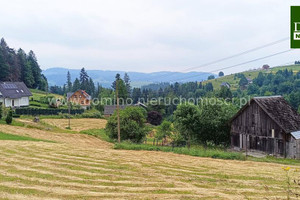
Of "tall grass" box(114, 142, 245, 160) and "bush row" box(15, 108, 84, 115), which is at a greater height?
"bush row" box(15, 108, 84, 115)

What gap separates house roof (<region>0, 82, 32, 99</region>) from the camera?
64156 millimetres

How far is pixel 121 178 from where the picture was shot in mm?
15695

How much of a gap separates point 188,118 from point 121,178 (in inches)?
847

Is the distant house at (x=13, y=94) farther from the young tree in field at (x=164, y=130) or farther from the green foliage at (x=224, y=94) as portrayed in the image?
the green foliage at (x=224, y=94)

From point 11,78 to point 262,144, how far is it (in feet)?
287

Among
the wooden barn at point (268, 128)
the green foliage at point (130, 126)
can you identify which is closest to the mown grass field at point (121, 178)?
the wooden barn at point (268, 128)

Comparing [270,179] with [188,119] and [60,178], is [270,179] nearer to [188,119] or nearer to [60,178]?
[60,178]

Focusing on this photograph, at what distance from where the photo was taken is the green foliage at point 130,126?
35375 millimetres

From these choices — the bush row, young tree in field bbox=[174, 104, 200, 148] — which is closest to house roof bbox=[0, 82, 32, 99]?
the bush row

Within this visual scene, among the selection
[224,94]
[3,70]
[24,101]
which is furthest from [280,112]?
[3,70]

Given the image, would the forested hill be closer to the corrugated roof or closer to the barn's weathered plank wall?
the barn's weathered plank wall

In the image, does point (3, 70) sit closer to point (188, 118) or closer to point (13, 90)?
point (13, 90)

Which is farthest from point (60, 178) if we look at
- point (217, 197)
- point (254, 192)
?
point (254, 192)

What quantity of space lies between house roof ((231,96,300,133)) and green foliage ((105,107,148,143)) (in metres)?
12.9
